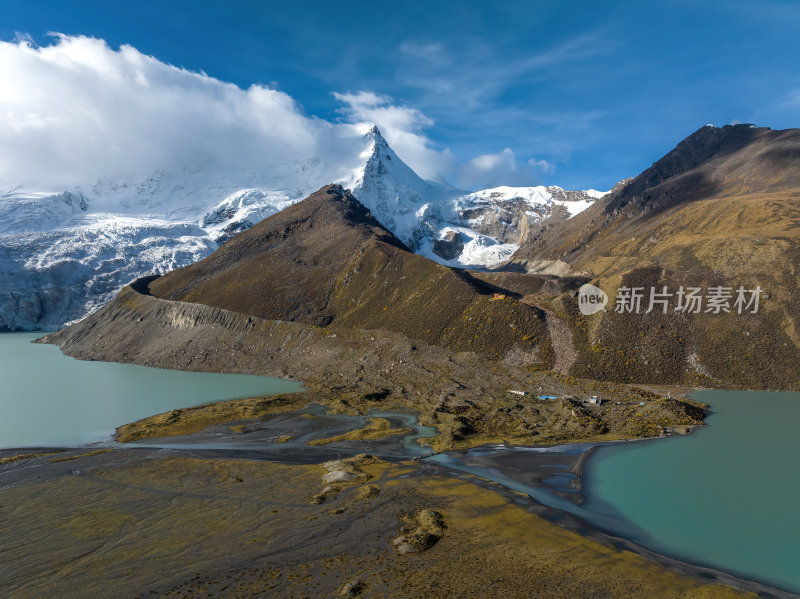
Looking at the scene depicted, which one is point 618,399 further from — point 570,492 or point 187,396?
point 187,396

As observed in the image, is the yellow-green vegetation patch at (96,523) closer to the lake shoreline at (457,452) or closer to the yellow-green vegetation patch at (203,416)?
the lake shoreline at (457,452)

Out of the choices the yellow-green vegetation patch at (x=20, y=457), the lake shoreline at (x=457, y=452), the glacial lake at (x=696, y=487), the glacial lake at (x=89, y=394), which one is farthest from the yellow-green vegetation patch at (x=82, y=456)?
the glacial lake at (x=696, y=487)

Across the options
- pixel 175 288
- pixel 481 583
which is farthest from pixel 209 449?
pixel 175 288

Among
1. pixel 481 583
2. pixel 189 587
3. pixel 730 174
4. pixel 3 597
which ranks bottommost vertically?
pixel 3 597

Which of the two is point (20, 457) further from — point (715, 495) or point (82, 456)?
point (715, 495)

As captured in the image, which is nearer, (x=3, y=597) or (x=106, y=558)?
(x=3, y=597)

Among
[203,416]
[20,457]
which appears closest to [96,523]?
[20,457]
